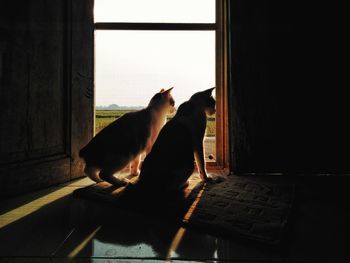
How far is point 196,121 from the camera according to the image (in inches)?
81.3

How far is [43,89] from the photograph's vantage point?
2045 mm

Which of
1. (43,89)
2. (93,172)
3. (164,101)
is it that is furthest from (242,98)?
(43,89)

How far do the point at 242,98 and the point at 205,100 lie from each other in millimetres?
475

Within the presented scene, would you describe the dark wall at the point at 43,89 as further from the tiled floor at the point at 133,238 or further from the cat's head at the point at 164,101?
the cat's head at the point at 164,101

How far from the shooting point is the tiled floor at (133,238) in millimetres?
991

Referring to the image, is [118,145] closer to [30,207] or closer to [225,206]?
[30,207]

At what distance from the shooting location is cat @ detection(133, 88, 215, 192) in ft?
5.33

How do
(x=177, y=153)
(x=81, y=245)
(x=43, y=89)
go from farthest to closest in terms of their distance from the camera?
(x=43, y=89) < (x=177, y=153) < (x=81, y=245)

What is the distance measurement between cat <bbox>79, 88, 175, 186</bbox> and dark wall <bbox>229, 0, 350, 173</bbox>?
42.4 inches

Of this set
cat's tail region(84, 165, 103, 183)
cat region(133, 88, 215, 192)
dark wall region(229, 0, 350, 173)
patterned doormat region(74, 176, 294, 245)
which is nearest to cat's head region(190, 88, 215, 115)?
cat region(133, 88, 215, 192)

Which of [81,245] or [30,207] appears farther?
[30,207]

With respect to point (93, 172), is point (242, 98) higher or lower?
higher

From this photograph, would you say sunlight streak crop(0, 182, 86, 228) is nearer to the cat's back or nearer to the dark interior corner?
the dark interior corner

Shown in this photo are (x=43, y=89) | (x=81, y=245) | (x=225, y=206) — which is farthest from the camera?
(x=43, y=89)
